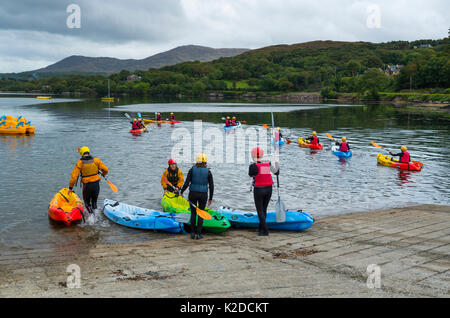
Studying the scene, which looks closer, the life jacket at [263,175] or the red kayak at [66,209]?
the life jacket at [263,175]

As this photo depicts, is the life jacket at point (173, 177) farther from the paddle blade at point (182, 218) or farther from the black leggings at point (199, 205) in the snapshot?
the black leggings at point (199, 205)

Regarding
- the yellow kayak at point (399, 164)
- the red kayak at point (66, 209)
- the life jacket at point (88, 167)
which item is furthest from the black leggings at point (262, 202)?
the yellow kayak at point (399, 164)

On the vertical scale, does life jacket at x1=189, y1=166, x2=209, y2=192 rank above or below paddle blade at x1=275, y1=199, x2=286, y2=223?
above

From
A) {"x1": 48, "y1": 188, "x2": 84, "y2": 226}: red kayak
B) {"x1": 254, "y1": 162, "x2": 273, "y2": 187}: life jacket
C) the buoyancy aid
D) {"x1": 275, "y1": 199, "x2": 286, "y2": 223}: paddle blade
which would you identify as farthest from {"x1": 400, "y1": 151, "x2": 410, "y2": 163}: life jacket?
{"x1": 48, "y1": 188, "x2": 84, "y2": 226}: red kayak

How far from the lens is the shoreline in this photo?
25.6 feet

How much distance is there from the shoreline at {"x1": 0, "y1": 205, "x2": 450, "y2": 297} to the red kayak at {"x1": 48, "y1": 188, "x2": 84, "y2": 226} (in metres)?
3.19

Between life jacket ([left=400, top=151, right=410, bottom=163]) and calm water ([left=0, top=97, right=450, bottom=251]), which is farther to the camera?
life jacket ([left=400, top=151, right=410, bottom=163])

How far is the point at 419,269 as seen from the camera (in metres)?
9.09

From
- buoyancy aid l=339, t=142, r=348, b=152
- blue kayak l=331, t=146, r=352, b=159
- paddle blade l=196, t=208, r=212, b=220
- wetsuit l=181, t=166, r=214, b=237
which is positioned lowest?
blue kayak l=331, t=146, r=352, b=159

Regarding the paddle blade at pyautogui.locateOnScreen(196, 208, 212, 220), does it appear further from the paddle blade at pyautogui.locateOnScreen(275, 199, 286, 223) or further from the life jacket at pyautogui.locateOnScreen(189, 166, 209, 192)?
the paddle blade at pyautogui.locateOnScreen(275, 199, 286, 223)

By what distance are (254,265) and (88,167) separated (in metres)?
7.72

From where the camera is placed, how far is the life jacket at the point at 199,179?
11.7 meters

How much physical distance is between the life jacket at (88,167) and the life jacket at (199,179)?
14.8ft
